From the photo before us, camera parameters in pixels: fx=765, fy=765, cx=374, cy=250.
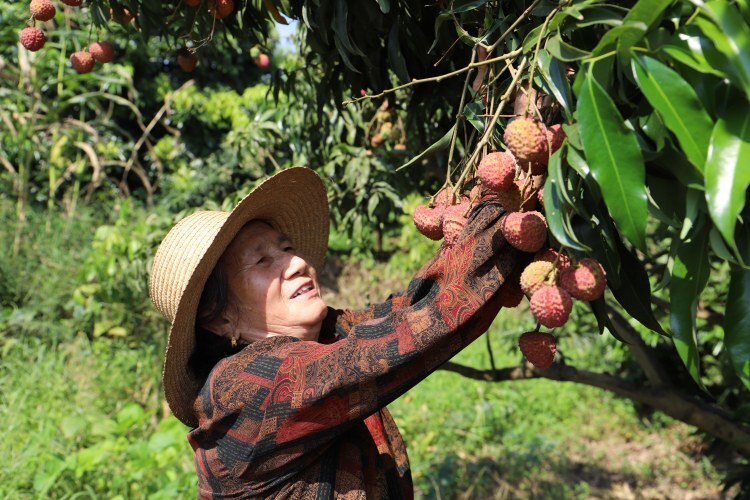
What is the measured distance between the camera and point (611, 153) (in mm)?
688

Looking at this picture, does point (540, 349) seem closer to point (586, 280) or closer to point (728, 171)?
point (586, 280)

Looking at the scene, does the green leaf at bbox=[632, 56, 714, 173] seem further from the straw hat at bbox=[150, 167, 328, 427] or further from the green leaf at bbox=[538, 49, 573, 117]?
the straw hat at bbox=[150, 167, 328, 427]

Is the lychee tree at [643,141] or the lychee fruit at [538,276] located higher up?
the lychee tree at [643,141]

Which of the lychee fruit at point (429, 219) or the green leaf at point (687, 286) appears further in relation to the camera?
the lychee fruit at point (429, 219)

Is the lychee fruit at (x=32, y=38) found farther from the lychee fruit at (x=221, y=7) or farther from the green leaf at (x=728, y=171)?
the green leaf at (x=728, y=171)

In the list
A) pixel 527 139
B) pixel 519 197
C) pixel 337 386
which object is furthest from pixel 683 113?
pixel 337 386

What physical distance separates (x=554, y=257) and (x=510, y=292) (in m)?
0.20

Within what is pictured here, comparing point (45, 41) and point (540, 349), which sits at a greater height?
point (45, 41)

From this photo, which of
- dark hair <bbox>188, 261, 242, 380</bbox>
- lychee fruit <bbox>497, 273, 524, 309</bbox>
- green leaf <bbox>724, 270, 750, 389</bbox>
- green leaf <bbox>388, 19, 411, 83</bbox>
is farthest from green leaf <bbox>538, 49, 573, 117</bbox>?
dark hair <bbox>188, 261, 242, 380</bbox>

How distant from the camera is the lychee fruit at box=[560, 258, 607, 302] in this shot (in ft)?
2.68

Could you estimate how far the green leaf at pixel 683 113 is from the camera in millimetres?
648

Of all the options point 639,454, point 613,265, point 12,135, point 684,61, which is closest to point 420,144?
point 613,265

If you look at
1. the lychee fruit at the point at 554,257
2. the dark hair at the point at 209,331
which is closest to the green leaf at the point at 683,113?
the lychee fruit at the point at 554,257

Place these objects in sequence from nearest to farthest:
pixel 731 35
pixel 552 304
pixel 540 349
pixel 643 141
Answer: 1. pixel 731 35
2. pixel 643 141
3. pixel 552 304
4. pixel 540 349
